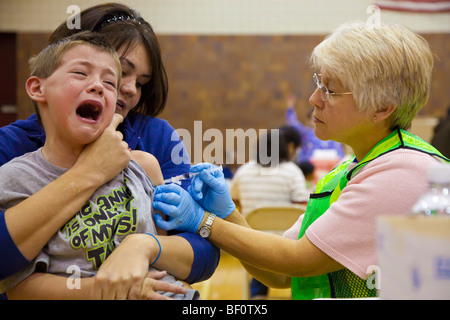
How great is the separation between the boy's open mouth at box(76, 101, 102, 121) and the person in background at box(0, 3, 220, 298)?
49mm

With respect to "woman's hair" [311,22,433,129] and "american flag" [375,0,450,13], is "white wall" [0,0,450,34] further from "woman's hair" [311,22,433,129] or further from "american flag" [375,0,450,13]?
"woman's hair" [311,22,433,129]

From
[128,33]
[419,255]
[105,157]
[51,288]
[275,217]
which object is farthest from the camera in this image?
[275,217]

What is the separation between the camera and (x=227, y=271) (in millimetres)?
4746

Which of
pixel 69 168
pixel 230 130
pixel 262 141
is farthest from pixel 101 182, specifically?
pixel 230 130

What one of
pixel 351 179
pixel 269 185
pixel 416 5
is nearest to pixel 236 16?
pixel 416 5

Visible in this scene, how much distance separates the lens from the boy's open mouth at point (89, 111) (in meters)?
1.15

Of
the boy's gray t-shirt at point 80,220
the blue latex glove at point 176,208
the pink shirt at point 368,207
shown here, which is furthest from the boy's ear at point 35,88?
the pink shirt at point 368,207

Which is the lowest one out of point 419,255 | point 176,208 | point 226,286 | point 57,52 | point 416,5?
point 226,286

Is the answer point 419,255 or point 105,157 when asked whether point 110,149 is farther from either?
point 419,255

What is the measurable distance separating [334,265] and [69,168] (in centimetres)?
76

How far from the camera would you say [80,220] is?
107cm

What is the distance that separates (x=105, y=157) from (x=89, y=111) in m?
0.14

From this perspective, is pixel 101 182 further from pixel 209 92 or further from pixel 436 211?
pixel 209 92

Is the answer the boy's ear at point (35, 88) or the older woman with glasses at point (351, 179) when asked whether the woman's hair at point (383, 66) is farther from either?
the boy's ear at point (35, 88)
